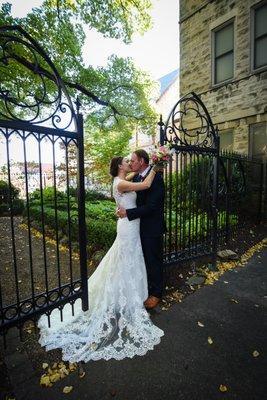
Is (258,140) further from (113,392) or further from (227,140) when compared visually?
(113,392)

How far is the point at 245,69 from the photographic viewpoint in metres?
9.52

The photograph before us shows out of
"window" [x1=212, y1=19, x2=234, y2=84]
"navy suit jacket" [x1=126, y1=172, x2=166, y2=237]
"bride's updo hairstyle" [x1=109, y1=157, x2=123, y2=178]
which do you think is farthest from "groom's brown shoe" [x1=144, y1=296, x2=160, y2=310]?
"window" [x1=212, y1=19, x2=234, y2=84]

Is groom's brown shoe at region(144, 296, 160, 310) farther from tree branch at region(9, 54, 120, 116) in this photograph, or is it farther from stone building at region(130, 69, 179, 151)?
stone building at region(130, 69, 179, 151)

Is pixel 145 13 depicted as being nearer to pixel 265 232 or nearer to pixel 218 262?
pixel 265 232

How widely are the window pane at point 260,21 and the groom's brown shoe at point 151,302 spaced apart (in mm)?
10079

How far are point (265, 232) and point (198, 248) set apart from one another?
382 cm

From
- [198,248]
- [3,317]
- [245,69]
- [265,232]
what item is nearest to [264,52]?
Result: [245,69]

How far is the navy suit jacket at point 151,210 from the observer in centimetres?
370

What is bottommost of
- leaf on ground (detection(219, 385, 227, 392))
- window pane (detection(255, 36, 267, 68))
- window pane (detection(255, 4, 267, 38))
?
leaf on ground (detection(219, 385, 227, 392))

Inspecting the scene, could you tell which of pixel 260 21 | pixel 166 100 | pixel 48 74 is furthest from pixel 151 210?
pixel 166 100

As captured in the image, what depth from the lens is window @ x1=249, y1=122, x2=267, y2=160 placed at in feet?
30.2

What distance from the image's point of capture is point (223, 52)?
1051 cm

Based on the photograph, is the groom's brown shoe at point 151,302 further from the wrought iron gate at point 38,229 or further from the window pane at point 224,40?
the window pane at point 224,40

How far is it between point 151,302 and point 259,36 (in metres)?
10.1
